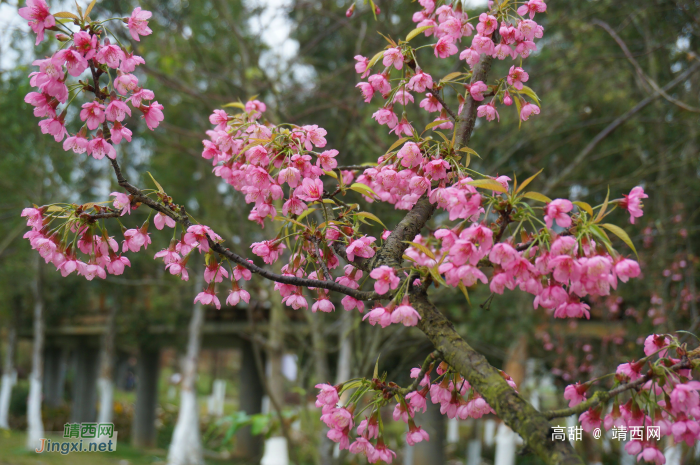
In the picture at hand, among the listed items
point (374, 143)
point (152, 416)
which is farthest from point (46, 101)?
point (152, 416)

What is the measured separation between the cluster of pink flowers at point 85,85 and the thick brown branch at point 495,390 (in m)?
0.68

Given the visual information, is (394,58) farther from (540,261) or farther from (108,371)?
(108,371)

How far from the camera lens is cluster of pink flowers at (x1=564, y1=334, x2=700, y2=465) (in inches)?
35.5

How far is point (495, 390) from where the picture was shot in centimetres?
89

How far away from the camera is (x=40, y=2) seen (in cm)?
98

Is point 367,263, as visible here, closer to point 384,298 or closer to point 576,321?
point 384,298

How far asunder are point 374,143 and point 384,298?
13.2ft

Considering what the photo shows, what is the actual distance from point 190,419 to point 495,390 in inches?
366

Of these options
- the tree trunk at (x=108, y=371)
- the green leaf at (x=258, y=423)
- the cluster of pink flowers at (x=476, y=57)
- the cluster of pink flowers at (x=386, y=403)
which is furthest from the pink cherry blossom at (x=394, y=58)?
the tree trunk at (x=108, y=371)

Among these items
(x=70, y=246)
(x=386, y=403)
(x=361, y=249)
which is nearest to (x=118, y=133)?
(x=70, y=246)

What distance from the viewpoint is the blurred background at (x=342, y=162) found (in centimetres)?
421

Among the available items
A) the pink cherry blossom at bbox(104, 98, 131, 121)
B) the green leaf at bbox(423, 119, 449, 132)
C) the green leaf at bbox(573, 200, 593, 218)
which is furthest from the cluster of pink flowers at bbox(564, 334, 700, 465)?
the pink cherry blossom at bbox(104, 98, 131, 121)

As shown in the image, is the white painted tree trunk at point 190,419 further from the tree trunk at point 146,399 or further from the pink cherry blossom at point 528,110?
the pink cherry blossom at point 528,110

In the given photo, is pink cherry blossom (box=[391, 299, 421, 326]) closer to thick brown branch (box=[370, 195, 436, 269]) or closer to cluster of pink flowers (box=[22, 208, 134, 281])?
thick brown branch (box=[370, 195, 436, 269])
